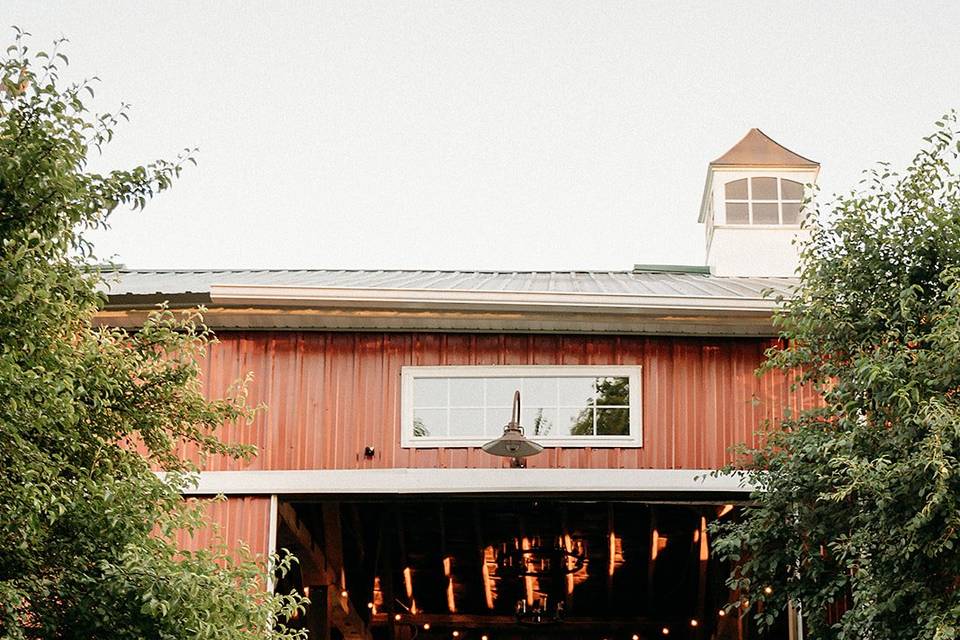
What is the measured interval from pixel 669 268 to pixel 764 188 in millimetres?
1572

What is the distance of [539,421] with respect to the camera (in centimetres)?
1053

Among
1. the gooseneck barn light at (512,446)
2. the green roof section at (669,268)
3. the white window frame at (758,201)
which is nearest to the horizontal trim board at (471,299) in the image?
the gooseneck barn light at (512,446)

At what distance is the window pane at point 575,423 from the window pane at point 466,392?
0.72 meters

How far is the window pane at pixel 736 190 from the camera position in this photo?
14.6m

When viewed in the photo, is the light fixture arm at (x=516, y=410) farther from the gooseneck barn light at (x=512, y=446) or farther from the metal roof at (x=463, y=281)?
the metal roof at (x=463, y=281)

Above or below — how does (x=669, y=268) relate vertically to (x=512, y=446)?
above

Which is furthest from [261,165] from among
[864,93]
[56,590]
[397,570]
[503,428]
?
[56,590]

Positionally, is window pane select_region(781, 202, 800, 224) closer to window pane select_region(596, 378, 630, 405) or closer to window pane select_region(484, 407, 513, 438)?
window pane select_region(596, 378, 630, 405)

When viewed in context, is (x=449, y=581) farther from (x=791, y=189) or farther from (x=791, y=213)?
(x=791, y=189)

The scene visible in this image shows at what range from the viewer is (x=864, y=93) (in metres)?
18.9

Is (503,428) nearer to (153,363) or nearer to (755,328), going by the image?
(755,328)

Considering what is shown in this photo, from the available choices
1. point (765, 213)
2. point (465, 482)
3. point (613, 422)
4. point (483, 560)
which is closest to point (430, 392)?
point (465, 482)

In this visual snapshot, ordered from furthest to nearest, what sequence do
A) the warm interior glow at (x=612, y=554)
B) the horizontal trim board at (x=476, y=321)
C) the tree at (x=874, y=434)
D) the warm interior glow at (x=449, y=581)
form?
the warm interior glow at (x=449, y=581) < the warm interior glow at (x=612, y=554) < the horizontal trim board at (x=476, y=321) < the tree at (x=874, y=434)

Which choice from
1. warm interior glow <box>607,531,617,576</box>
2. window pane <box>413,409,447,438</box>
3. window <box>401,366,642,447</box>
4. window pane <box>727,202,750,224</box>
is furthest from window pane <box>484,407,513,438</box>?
warm interior glow <box>607,531,617,576</box>
